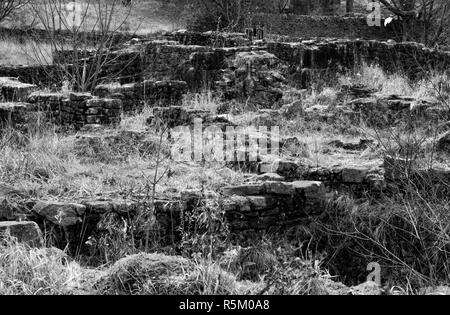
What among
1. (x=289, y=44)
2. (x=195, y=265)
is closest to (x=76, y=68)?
(x=289, y=44)

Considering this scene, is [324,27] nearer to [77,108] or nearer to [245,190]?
[77,108]

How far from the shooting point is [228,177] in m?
7.48

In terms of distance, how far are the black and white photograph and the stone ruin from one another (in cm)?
2

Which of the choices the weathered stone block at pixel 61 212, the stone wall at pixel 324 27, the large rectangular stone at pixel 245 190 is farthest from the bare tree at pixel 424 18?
the weathered stone block at pixel 61 212

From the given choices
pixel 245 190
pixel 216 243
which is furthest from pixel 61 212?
pixel 245 190

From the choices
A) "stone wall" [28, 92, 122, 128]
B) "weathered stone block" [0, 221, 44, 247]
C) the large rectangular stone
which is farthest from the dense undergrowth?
"stone wall" [28, 92, 122, 128]

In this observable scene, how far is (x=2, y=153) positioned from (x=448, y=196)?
5285 millimetres

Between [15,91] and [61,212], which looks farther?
[15,91]

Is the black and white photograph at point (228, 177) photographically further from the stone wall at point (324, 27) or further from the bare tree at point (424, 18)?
the stone wall at point (324, 27)

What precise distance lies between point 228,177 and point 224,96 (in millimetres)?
5362

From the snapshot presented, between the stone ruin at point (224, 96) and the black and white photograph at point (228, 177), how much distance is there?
2cm

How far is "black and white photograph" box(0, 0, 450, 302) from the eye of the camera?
191 inches

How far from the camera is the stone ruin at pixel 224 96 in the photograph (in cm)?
635

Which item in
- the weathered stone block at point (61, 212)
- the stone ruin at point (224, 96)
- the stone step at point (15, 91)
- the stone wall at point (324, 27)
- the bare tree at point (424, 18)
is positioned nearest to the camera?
the weathered stone block at point (61, 212)
